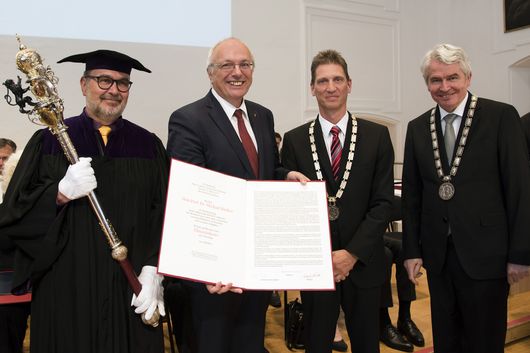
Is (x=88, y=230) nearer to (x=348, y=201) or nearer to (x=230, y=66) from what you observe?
(x=230, y=66)

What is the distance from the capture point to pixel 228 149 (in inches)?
84.4

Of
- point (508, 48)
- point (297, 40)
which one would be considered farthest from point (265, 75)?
point (508, 48)

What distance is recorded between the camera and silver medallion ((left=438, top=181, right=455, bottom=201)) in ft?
7.43

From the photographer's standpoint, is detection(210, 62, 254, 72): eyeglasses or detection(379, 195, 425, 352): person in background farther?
detection(379, 195, 425, 352): person in background

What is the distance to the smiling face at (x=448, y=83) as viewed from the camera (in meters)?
2.26

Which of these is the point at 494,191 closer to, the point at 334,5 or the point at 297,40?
the point at 297,40

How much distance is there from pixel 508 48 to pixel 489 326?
9139mm

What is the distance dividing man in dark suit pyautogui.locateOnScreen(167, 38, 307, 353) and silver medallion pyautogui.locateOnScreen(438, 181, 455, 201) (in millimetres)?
804

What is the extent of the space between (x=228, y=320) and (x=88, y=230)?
808 millimetres

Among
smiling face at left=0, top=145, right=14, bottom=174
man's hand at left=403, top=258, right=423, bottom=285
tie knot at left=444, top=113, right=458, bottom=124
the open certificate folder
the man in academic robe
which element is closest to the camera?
the open certificate folder

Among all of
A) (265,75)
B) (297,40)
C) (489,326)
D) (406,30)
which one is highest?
(406,30)

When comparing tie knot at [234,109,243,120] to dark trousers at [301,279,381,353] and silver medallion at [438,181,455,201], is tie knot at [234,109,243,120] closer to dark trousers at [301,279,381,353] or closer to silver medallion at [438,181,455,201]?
dark trousers at [301,279,381,353]

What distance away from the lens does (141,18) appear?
6516mm

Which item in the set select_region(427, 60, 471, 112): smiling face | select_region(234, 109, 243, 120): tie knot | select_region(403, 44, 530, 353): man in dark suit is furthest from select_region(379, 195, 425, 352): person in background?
select_region(234, 109, 243, 120): tie knot
